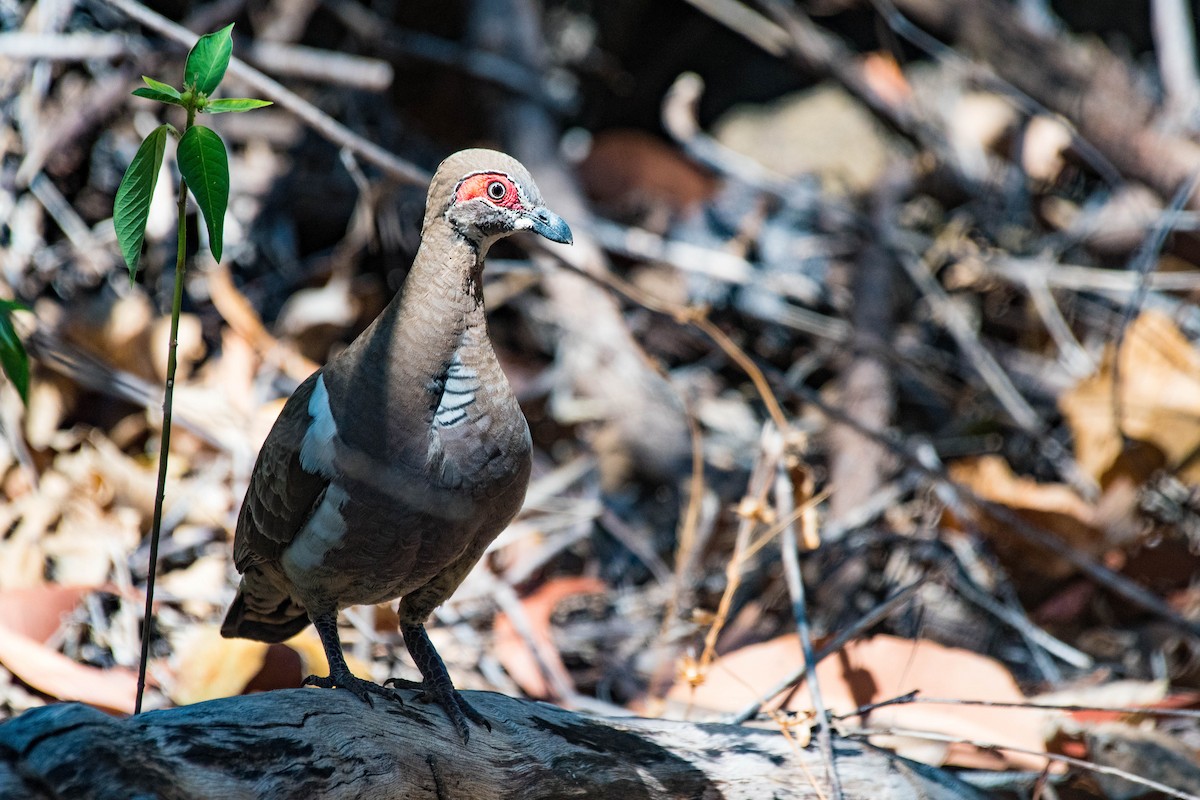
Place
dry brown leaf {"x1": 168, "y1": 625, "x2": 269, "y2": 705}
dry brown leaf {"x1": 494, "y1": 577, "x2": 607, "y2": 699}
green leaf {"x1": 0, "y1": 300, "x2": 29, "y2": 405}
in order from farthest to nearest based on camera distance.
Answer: dry brown leaf {"x1": 494, "y1": 577, "x2": 607, "y2": 699} → dry brown leaf {"x1": 168, "y1": 625, "x2": 269, "y2": 705} → green leaf {"x1": 0, "y1": 300, "x2": 29, "y2": 405}

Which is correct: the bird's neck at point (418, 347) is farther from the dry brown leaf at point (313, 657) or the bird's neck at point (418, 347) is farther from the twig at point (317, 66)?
the twig at point (317, 66)

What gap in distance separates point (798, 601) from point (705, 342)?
126cm

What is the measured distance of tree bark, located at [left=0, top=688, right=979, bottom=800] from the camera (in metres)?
1.85

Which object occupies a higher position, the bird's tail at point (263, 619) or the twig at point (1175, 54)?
the twig at point (1175, 54)

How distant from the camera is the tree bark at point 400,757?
1849 millimetres

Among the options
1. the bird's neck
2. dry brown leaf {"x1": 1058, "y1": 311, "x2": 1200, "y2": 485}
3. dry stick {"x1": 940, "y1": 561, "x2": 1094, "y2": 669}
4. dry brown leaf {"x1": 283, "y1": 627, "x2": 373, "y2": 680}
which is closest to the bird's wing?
the bird's neck

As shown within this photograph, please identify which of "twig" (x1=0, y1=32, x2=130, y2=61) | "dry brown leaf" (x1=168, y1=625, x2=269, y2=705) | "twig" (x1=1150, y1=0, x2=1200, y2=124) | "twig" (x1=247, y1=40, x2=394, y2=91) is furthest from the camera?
"twig" (x1=1150, y1=0, x2=1200, y2=124)

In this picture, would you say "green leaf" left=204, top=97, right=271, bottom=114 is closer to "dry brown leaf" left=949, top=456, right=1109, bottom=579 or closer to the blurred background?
the blurred background

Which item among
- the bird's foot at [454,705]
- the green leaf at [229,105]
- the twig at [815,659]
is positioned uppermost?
the green leaf at [229,105]

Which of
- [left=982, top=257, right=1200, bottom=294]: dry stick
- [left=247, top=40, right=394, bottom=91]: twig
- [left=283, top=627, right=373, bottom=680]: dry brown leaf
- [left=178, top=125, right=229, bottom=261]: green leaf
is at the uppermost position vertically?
[left=247, top=40, right=394, bottom=91]: twig

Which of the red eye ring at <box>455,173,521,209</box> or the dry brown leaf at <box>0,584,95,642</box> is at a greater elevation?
the red eye ring at <box>455,173,521,209</box>

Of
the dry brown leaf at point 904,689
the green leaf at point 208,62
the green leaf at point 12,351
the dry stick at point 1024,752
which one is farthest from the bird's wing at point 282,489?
the dry stick at point 1024,752

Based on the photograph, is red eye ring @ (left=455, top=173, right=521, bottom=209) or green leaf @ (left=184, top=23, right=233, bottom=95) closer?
green leaf @ (left=184, top=23, right=233, bottom=95)

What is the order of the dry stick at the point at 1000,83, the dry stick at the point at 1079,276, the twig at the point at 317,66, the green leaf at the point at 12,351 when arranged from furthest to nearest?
the dry stick at the point at 1000,83 → the dry stick at the point at 1079,276 → the twig at the point at 317,66 → the green leaf at the point at 12,351
